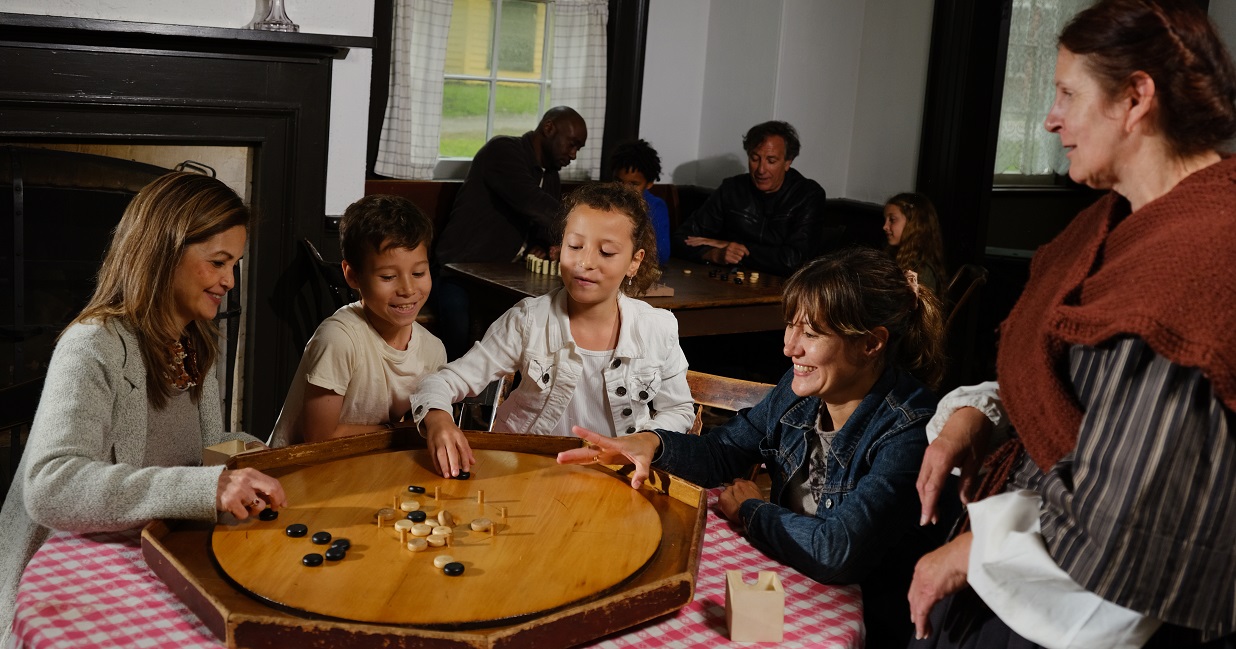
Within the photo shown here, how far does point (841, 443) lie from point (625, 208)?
88 cm

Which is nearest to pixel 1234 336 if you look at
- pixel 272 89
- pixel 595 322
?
pixel 595 322

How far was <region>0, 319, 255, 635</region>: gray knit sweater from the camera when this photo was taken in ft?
5.59

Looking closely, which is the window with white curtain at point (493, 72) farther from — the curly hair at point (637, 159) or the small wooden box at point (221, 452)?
the small wooden box at point (221, 452)

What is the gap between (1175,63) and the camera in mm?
1335

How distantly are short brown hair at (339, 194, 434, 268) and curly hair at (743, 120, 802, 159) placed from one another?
346 centimetres

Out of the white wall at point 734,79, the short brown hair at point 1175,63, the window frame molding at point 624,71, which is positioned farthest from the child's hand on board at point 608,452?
the white wall at point 734,79

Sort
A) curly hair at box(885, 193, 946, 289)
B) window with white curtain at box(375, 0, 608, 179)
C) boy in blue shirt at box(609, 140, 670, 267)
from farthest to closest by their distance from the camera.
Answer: window with white curtain at box(375, 0, 608, 179) < boy in blue shirt at box(609, 140, 670, 267) < curly hair at box(885, 193, 946, 289)

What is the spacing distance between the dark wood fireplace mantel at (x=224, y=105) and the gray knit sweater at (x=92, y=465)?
2.26 m

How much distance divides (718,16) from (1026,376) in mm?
5824

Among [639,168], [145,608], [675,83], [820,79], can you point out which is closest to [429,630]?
[145,608]

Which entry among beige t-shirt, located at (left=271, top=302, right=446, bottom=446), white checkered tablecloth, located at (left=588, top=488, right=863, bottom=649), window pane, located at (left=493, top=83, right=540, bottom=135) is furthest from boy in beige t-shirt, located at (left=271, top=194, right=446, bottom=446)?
window pane, located at (left=493, top=83, right=540, bottom=135)

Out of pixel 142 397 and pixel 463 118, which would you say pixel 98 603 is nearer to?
pixel 142 397

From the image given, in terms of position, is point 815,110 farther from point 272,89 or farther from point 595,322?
point 595,322

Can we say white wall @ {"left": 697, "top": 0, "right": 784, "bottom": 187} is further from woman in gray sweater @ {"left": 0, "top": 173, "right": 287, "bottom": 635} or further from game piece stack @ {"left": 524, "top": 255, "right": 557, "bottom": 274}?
woman in gray sweater @ {"left": 0, "top": 173, "right": 287, "bottom": 635}
